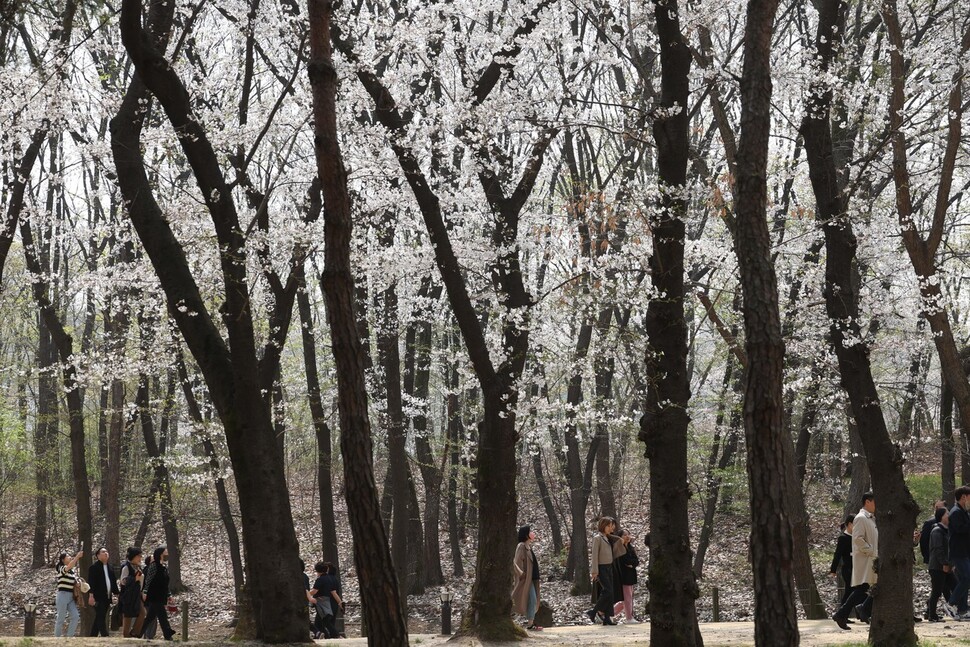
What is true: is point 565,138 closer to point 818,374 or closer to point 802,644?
point 818,374

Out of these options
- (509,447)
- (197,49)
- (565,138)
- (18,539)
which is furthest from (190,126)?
(18,539)

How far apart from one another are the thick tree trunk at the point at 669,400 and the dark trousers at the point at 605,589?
646cm

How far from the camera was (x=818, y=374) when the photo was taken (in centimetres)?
2108

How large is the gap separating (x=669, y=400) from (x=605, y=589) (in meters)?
7.69

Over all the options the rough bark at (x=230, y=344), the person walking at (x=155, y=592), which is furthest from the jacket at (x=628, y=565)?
the person walking at (x=155, y=592)

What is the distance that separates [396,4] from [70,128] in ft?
23.0

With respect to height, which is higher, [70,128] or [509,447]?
[70,128]

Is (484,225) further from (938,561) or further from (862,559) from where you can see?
(938,561)

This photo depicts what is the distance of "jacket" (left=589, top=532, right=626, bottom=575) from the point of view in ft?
50.1

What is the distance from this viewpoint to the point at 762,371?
680cm

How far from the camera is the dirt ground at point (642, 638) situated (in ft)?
34.3

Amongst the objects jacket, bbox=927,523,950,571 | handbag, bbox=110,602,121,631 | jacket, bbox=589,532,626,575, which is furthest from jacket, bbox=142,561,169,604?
jacket, bbox=927,523,950,571

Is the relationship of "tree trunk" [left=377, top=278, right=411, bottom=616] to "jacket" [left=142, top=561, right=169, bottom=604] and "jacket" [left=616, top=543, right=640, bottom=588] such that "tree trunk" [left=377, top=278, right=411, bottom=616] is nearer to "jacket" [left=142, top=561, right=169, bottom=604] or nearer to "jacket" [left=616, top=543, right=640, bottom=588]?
Answer: "jacket" [left=616, top=543, right=640, bottom=588]

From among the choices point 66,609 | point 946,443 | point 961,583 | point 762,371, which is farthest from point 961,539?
point 66,609
